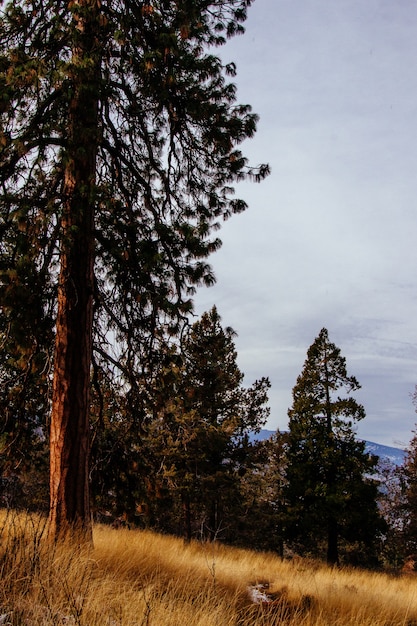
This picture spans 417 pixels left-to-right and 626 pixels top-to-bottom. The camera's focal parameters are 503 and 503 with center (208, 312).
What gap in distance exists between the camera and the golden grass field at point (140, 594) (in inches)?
134

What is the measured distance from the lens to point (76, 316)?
5.86 metres

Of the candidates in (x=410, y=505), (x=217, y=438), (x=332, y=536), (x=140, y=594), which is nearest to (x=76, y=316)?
(x=140, y=594)

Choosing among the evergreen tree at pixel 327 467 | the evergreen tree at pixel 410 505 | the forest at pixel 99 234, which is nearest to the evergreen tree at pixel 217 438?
the evergreen tree at pixel 327 467

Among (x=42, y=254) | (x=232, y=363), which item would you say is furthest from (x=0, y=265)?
(x=232, y=363)

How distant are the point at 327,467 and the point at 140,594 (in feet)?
56.9

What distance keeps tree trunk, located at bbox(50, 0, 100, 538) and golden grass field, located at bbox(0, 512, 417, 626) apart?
0.50 metres

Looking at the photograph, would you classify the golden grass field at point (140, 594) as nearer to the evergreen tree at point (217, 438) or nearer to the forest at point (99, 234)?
the forest at point (99, 234)

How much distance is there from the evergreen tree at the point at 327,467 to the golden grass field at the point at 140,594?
12311mm

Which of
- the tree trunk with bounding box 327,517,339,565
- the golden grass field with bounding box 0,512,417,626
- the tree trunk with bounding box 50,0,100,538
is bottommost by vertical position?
the tree trunk with bounding box 327,517,339,565

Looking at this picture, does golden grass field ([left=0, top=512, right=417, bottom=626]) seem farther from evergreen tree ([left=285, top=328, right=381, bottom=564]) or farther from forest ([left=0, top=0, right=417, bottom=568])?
evergreen tree ([left=285, top=328, right=381, bottom=564])

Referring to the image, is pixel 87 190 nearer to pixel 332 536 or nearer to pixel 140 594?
pixel 140 594

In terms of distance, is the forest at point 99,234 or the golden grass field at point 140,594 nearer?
the golden grass field at point 140,594

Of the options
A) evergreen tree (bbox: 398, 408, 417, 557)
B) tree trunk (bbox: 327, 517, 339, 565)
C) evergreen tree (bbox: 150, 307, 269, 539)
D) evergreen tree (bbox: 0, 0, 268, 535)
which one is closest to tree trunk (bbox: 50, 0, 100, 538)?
evergreen tree (bbox: 0, 0, 268, 535)

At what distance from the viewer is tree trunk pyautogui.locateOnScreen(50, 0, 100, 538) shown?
17.6 feet
